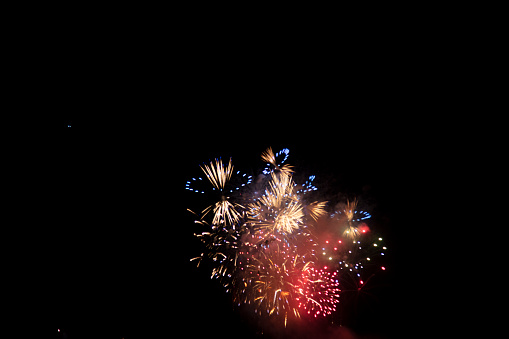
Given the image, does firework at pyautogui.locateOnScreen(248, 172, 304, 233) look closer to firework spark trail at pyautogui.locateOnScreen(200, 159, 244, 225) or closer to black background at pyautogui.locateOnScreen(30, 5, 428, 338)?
firework spark trail at pyautogui.locateOnScreen(200, 159, 244, 225)

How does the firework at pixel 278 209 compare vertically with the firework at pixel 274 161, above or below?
below

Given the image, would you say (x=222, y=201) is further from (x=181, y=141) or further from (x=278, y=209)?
(x=181, y=141)

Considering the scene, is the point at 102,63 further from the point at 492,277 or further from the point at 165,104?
the point at 492,277

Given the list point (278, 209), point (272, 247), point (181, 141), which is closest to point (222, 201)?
point (278, 209)

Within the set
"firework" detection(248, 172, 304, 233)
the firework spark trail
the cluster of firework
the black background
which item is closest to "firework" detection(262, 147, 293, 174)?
the cluster of firework

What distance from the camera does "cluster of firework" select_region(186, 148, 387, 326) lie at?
5.12 m

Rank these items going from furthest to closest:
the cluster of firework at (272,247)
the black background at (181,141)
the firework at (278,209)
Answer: the cluster of firework at (272,247) → the firework at (278,209) → the black background at (181,141)

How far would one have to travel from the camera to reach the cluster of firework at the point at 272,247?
5.12m

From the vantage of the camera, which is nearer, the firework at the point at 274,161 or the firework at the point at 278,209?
the firework at the point at 278,209

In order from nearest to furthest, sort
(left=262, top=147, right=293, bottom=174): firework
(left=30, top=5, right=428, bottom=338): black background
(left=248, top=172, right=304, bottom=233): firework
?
1. (left=30, top=5, right=428, bottom=338): black background
2. (left=248, top=172, right=304, bottom=233): firework
3. (left=262, top=147, right=293, bottom=174): firework

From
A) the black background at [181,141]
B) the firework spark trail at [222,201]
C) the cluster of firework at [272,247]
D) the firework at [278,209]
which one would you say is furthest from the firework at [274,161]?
the firework spark trail at [222,201]

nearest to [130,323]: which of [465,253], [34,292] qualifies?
[34,292]

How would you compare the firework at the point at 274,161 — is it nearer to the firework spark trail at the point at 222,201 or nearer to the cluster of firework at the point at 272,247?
the cluster of firework at the point at 272,247

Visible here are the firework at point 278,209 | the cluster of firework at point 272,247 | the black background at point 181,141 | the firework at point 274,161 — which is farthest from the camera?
the firework at point 274,161
